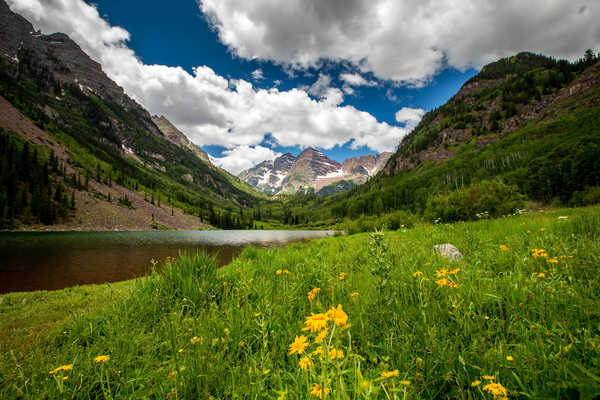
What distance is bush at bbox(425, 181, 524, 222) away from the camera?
21042 millimetres

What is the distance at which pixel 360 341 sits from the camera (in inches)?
104

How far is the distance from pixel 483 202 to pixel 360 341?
87.0 ft

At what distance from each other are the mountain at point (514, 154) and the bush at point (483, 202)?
0.09 meters

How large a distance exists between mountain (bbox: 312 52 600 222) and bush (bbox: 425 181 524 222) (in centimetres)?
9

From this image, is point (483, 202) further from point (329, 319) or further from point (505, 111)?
point (505, 111)

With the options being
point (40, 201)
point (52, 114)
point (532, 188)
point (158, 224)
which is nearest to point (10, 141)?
point (40, 201)

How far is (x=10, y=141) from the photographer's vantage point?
92125 millimetres

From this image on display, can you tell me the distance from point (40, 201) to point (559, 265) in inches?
4658

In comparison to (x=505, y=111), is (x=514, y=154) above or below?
below

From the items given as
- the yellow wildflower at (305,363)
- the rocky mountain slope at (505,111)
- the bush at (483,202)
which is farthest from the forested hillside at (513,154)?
the yellow wildflower at (305,363)

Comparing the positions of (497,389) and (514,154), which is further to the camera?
(514,154)

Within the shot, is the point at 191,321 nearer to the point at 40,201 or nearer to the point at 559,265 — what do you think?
the point at 559,265

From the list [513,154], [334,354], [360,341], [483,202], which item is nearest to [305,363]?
[334,354]

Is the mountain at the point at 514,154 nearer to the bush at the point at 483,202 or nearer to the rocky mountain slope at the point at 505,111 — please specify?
the bush at the point at 483,202
